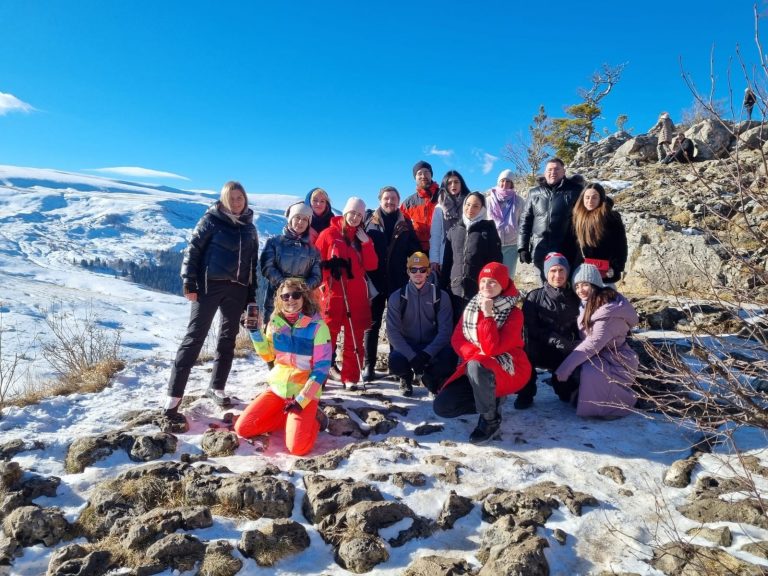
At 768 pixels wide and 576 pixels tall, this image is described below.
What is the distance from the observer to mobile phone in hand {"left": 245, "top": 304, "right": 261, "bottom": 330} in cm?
475

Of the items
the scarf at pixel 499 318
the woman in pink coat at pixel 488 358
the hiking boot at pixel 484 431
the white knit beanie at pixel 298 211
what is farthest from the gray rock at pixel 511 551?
the white knit beanie at pixel 298 211

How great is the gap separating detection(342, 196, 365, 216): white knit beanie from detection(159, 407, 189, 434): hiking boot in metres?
3.13

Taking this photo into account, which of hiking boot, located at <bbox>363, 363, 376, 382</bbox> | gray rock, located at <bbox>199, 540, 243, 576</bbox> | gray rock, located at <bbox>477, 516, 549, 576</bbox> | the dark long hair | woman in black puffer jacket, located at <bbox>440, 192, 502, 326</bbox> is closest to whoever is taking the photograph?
gray rock, located at <bbox>477, 516, 549, 576</bbox>

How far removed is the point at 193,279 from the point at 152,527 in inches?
100.0

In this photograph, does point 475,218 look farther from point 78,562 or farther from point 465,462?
point 78,562

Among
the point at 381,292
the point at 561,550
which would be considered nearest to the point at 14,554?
the point at 561,550

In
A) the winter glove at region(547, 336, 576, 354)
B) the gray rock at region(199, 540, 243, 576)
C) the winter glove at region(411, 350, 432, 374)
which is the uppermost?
the winter glove at region(547, 336, 576, 354)

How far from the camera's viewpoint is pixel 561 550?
116 inches

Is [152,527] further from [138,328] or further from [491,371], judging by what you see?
[138,328]

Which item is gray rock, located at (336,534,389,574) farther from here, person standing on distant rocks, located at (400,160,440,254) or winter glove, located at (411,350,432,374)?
person standing on distant rocks, located at (400,160,440,254)

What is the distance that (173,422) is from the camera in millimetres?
4621

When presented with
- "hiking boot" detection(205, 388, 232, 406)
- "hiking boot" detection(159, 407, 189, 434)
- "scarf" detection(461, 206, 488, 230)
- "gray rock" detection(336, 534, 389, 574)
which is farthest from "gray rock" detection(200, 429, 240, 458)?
"scarf" detection(461, 206, 488, 230)

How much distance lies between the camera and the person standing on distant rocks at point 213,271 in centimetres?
474

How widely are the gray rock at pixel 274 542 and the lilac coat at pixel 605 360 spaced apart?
3.18 m
